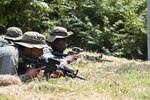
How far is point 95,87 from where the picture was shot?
5.71 metres

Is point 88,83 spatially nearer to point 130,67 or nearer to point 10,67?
point 10,67

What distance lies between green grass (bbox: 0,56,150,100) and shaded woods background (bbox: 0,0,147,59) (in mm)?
7930

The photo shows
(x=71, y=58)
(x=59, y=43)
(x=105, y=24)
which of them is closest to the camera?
(x=59, y=43)

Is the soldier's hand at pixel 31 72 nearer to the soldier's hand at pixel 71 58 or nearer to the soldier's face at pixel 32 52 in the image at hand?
the soldier's face at pixel 32 52

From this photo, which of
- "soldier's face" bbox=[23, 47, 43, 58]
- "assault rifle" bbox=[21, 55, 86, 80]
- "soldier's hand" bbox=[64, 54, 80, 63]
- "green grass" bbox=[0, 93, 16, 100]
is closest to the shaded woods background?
"soldier's hand" bbox=[64, 54, 80, 63]

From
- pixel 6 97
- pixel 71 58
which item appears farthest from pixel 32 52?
pixel 71 58

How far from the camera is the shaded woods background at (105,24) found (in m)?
15.8

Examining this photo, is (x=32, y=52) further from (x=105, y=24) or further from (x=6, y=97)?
(x=105, y=24)

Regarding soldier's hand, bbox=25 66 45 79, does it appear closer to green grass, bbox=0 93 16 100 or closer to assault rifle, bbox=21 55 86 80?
assault rifle, bbox=21 55 86 80

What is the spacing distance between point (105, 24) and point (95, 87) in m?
11.0

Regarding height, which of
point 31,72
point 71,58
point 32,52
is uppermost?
point 32,52

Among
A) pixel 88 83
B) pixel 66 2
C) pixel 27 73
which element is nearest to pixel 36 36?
pixel 27 73

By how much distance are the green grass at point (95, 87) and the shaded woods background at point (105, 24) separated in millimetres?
7930

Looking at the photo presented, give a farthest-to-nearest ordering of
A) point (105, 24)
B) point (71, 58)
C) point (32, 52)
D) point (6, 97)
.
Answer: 1. point (105, 24)
2. point (71, 58)
3. point (32, 52)
4. point (6, 97)
